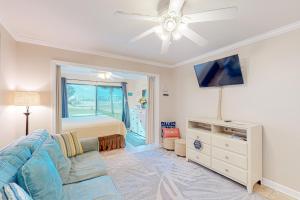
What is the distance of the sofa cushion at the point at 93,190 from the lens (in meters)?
1.37

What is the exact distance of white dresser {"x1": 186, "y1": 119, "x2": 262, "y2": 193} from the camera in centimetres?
220

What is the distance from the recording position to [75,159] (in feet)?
7.20

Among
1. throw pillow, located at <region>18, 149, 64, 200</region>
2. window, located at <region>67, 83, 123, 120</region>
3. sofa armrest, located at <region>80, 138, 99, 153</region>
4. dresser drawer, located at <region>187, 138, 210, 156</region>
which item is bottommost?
dresser drawer, located at <region>187, 138, 210, 156</region>

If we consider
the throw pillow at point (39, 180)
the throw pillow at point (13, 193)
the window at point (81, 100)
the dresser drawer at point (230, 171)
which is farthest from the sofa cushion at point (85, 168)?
the window at point (81, 100)

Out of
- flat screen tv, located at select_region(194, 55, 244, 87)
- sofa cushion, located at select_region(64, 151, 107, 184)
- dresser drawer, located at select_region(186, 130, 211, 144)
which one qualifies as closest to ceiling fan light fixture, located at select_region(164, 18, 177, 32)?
flat screen tv, located at select_region(194, 55, 244, 87)

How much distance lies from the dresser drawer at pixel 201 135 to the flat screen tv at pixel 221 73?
0.99 meters

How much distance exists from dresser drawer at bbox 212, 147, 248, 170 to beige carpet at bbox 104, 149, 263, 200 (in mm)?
331

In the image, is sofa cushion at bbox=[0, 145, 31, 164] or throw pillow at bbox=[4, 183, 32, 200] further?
sofa cushion at bbox=[0, 145, 31, 164]

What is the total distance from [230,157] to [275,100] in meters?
1.08

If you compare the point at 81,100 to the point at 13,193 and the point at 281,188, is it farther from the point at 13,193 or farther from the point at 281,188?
the point at 281,188

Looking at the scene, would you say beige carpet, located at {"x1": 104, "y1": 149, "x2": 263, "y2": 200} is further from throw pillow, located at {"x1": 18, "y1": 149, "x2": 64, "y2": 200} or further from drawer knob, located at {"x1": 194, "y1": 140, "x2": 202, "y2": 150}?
throw pillow, located at {"x1": 18, "y1": 149, "x2": 64, "y2": 200}

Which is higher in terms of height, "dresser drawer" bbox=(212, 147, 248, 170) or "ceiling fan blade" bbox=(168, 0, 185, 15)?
"ceiling fan blade" bbox=(168, 0, 185, 15)

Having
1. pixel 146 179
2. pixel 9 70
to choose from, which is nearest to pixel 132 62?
pixel 9 70

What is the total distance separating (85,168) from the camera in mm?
1891
